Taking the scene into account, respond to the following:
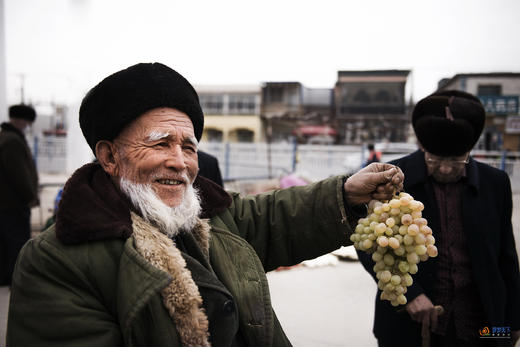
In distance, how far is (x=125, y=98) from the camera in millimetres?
1186

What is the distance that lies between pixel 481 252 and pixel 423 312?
44cm

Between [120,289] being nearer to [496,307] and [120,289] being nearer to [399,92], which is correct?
[496,307]

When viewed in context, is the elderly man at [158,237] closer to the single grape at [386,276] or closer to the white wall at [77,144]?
the single grape at [386,276]

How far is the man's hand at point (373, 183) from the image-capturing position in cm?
133

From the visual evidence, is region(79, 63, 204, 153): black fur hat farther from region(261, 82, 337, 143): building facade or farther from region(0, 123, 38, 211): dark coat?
region(261, 82, 337, 143): building facade

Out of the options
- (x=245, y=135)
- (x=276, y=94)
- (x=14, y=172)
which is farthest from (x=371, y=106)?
(x=14, y=172)

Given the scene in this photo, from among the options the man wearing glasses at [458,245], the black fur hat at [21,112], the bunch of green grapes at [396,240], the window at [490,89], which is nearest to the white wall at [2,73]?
the black fur hat at [21,112]

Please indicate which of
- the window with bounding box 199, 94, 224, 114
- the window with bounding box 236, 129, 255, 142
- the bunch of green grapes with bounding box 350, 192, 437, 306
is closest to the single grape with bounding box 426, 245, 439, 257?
the bunch of green grapes with bounding box 350, 192, 437, 306

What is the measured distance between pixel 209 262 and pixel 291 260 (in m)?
0.41

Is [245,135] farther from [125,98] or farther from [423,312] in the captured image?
[125,98]

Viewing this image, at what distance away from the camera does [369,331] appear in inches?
133

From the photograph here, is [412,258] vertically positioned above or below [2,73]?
below

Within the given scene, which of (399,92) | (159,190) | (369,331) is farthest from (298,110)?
(159,190)

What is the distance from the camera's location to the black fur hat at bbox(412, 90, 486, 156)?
1.80 meters
